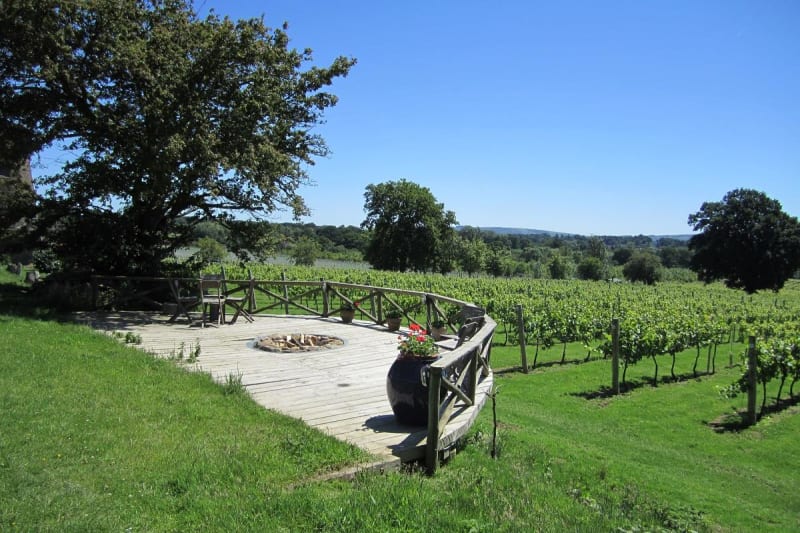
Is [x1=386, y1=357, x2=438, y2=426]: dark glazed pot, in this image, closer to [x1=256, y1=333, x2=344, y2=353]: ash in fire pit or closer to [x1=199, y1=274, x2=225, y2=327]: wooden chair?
[x1=256, y1=333, x2=344, y2=353]: ash in fire pit

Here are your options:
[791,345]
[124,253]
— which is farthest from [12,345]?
[791,345]

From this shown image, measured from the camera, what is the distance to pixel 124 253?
1456 cm

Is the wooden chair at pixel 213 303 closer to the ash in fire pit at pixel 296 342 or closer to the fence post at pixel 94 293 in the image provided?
the ash in fire pit at pixel 296 342

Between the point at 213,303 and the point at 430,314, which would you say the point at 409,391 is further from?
the point at 213,303

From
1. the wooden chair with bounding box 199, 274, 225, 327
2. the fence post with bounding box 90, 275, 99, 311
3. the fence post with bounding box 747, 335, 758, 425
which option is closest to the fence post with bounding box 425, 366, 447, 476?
the wooden chair with bounding box 199, 274, 225, 327

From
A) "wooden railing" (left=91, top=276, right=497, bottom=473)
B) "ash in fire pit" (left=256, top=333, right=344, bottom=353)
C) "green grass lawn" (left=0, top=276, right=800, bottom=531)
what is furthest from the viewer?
"ash in fire pit" (left=256, top=333, right=344, bottom=353)

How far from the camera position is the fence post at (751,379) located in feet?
34.8

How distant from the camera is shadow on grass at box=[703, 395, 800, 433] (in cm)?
1038

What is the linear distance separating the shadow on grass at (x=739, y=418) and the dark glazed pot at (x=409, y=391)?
8.00 metres

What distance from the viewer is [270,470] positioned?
4.12 metres

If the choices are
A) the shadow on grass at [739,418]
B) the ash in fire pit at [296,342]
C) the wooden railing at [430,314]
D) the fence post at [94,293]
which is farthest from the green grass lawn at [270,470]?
the fence post at [94,293]

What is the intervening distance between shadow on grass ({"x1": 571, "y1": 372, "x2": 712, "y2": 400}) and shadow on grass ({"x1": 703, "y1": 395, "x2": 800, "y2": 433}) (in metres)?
2.27

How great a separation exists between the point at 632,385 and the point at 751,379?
3100 mm

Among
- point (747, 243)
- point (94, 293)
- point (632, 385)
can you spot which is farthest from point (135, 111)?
point (747, 243)
